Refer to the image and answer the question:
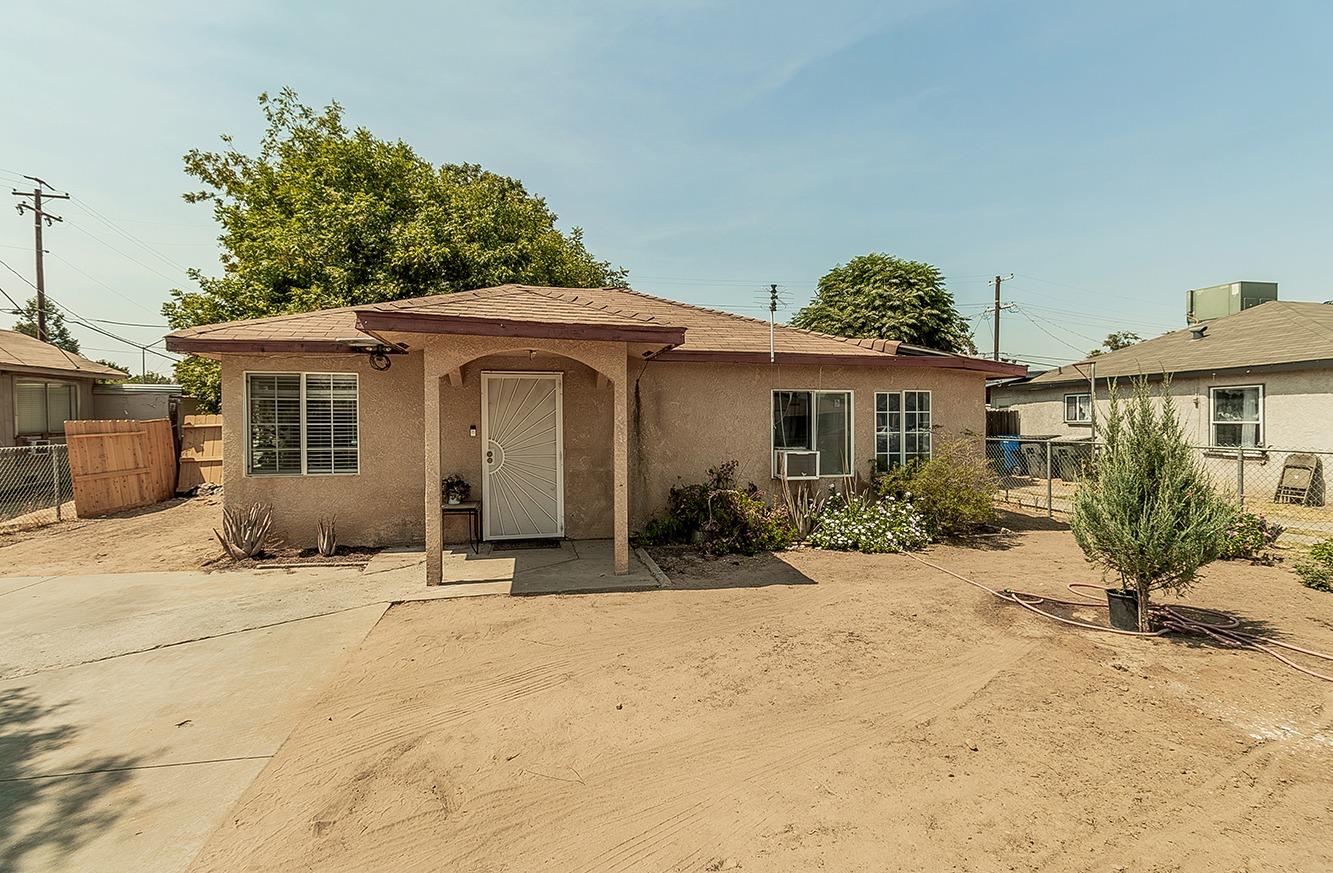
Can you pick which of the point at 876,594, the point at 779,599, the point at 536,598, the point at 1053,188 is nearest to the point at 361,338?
the point at 536,598

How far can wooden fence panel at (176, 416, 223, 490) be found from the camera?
14.1 meters

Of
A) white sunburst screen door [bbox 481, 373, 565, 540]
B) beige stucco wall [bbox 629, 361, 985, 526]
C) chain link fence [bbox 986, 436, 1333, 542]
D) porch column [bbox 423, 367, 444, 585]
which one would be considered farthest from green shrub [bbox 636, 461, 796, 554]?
chain link fence [bbox 986, 436, 1333, 542]

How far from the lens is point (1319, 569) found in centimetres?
670

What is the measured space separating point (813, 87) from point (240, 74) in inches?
406

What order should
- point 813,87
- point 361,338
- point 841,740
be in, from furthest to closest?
1. point 813,87
2. point 361,338
3. point 841,740

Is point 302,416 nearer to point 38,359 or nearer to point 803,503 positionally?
point 803,503

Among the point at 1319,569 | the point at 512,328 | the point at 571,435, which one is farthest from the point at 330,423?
the point at 1319,569

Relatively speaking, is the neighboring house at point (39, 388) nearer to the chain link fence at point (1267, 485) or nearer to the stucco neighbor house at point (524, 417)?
the stucco neighbor house at point (524, 417)

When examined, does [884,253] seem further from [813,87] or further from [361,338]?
[361,338]

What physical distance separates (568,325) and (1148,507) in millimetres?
5774

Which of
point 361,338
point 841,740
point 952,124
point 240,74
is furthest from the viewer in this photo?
point 952,124

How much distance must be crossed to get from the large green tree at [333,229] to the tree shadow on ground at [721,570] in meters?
11.2

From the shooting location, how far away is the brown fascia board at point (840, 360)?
9.00 m

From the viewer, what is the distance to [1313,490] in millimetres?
11922
